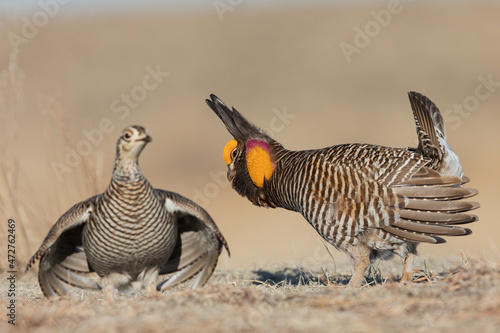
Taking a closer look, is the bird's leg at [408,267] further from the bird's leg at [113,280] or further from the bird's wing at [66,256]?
the bird's wing at [66,256]

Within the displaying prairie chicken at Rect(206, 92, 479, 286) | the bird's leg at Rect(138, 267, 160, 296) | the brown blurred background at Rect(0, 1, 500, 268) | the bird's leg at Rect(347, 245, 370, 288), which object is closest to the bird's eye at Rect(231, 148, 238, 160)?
the displaying prairie chicken at Rect(206, 92, 479, 286)

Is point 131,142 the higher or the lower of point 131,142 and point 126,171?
the higher

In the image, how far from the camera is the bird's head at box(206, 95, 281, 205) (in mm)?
5613

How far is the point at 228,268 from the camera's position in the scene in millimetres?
6602

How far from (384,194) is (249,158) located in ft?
4.86

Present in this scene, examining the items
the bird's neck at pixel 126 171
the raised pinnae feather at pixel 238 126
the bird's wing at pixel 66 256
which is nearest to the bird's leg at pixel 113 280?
the bird's wing at pixel 66 256

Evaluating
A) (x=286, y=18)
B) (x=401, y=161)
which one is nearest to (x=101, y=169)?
(x=401, y=161)

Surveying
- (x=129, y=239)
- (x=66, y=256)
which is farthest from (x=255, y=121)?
(x=129, y=239)

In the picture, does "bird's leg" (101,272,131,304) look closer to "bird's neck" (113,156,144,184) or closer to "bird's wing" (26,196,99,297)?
"bird's wing" (26,196,99,297)

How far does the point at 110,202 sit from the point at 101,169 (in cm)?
301

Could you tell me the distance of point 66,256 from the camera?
495 cm

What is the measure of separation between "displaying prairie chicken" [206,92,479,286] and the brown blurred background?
146 cm

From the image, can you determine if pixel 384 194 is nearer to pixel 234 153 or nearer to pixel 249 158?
pixel 249 158

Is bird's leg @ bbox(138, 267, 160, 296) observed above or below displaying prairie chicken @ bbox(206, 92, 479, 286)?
below
